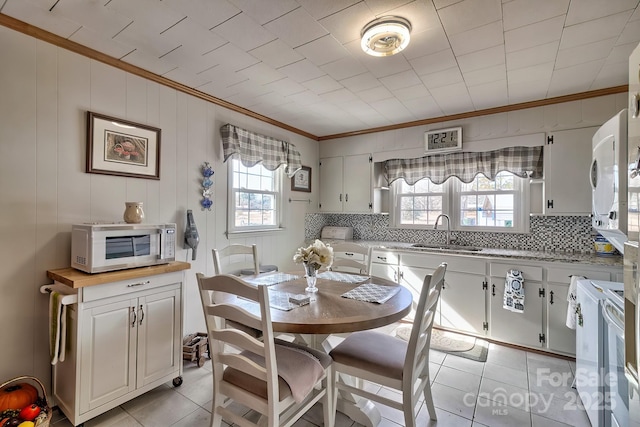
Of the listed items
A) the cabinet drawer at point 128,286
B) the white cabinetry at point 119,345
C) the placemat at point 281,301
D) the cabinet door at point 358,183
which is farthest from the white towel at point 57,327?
the cabinet door at point 358,183

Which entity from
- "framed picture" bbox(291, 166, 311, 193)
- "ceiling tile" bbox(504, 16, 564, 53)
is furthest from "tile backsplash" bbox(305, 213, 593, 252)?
"ceiling tile" bbox(504, 16, 564, 53)

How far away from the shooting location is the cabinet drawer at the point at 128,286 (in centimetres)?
172

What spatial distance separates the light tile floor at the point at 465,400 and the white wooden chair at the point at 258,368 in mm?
485

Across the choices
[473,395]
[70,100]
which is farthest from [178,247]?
[473,395]

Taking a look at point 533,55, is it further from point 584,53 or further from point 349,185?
point 349,185

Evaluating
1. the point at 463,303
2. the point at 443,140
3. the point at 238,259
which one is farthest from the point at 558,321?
the point at 238,259

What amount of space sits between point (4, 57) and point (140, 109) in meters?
0.76

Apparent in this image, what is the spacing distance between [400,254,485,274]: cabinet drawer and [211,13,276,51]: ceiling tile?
2528mm

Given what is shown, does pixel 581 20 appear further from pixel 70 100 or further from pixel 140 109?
pixel 70 100

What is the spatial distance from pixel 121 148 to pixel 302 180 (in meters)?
2.24

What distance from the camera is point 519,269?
2754mm

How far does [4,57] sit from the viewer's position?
68.3 inches

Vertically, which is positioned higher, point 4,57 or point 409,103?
point 409,103

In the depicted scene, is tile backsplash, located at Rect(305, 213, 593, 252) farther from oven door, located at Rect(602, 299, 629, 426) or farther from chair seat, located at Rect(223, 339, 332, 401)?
chair seat, located at Rect(223, 339, 332, 401)
